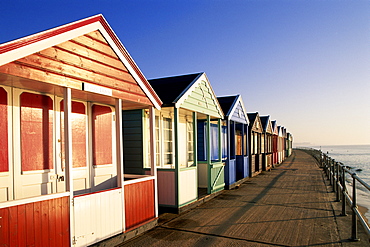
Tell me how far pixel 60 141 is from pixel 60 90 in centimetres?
105

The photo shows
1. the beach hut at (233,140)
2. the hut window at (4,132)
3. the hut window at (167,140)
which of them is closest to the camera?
the hut window at (4,132)

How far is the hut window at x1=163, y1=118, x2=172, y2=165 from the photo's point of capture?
356 inches

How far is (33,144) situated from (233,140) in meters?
9.23

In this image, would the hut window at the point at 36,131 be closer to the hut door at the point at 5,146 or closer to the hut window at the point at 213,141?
the hut door at the point at 5,146

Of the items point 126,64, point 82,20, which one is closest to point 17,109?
point 82,20

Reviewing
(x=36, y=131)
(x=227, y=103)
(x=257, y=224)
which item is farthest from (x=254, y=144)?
(x=36, y=131)

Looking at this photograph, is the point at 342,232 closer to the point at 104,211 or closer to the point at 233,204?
the point at 233,204

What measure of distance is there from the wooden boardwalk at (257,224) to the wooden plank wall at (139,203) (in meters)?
0.34

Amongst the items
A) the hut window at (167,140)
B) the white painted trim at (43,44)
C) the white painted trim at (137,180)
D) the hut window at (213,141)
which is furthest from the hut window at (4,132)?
the hut window at (213,141)

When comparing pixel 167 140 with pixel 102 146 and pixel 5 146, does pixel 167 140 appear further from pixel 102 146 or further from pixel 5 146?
pixel 5 146

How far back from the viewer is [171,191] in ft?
24.7

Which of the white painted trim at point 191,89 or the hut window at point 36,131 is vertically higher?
the white painted trim at point 191,89

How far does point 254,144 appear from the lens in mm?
17125

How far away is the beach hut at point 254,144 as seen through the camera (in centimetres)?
1580
